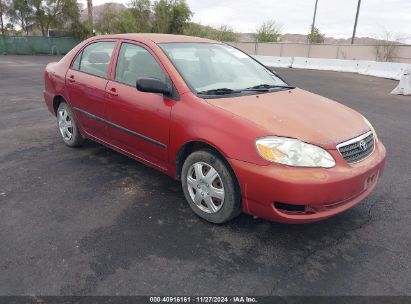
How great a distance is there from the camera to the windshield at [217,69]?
3.59 metres

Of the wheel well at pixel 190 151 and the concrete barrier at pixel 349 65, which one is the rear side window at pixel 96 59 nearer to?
the wheel well at pixel 190 151

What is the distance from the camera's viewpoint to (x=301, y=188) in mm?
2695

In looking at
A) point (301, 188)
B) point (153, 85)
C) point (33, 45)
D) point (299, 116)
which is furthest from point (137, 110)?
point (33, 45)

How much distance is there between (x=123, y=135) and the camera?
13.3 ft

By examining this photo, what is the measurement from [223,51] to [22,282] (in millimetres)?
3157

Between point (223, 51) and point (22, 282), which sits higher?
point (223, 51)

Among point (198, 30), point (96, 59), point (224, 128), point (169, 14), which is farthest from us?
point (198, 30)

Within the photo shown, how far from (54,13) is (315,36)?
31142mm

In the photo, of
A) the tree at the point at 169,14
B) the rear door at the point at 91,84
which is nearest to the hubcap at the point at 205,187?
the rear door at the point at 91,84

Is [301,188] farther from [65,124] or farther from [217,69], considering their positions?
[65,124]

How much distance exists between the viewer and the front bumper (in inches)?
107

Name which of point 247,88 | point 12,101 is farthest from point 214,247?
point 12,101

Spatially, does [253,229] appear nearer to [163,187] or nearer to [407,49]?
[163,187]

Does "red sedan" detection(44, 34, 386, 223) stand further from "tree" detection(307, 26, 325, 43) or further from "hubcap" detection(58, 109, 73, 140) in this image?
"tree" detection(307, 26, 325, 43)
